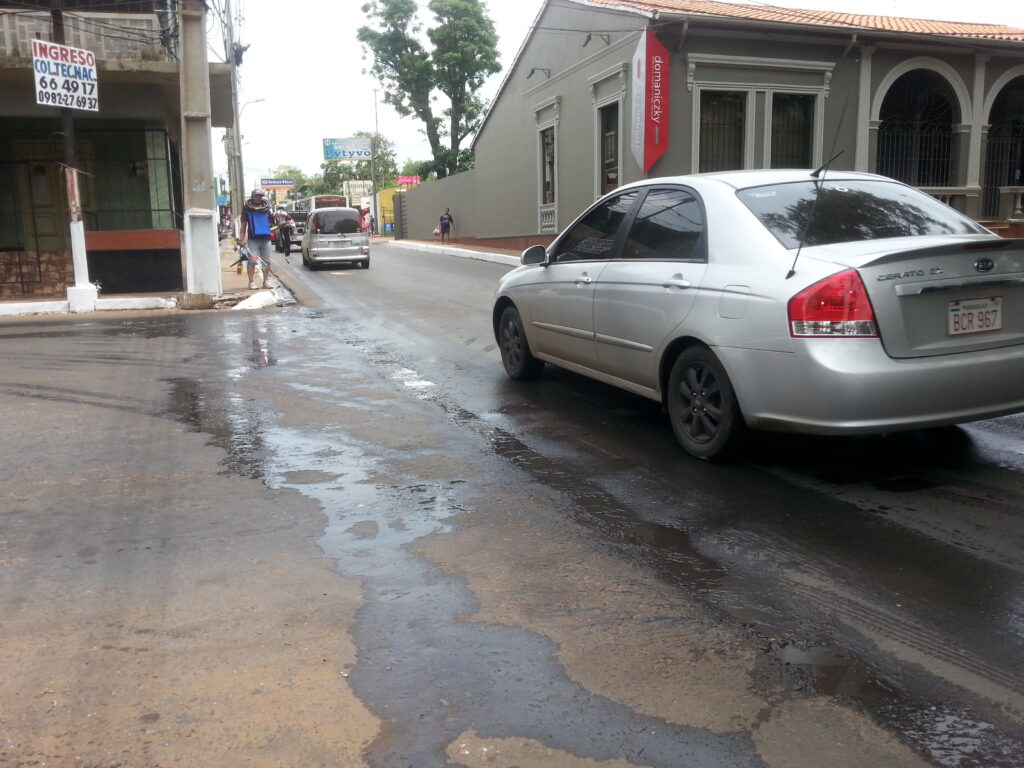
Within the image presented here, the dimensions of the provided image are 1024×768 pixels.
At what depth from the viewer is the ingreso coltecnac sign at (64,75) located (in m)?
13.3

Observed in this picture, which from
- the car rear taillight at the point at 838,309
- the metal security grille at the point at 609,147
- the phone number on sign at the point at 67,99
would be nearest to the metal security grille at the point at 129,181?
the phone number on sign at the point at 67,99

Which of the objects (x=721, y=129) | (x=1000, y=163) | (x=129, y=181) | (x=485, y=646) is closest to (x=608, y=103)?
(x=721, y=129)

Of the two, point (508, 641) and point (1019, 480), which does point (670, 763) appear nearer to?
point (508, 641)

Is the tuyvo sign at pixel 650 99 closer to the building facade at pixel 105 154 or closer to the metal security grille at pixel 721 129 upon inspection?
the metal security grille at pixel 721 129

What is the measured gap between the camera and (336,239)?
80.2 feet

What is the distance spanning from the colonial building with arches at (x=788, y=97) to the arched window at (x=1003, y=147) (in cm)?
3

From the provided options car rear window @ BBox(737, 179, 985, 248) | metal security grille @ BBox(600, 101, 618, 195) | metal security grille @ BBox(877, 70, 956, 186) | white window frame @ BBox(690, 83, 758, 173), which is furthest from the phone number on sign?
metal security grille @ BBox(877, 70, 956, 186)

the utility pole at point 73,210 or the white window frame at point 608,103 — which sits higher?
the white window frame at point 608,103

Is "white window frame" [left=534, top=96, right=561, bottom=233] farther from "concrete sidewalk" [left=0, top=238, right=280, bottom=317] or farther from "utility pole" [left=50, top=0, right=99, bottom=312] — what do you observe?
"utility pole" [left=50, top=0, right=99, bottom=312]

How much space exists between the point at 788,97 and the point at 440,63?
93.5 ft

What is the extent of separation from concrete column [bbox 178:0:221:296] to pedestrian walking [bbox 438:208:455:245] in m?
22.1

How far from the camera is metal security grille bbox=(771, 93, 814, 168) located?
19.7 meters

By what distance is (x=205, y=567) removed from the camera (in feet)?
12.8

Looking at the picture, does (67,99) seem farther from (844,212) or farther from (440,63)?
(440,63)
